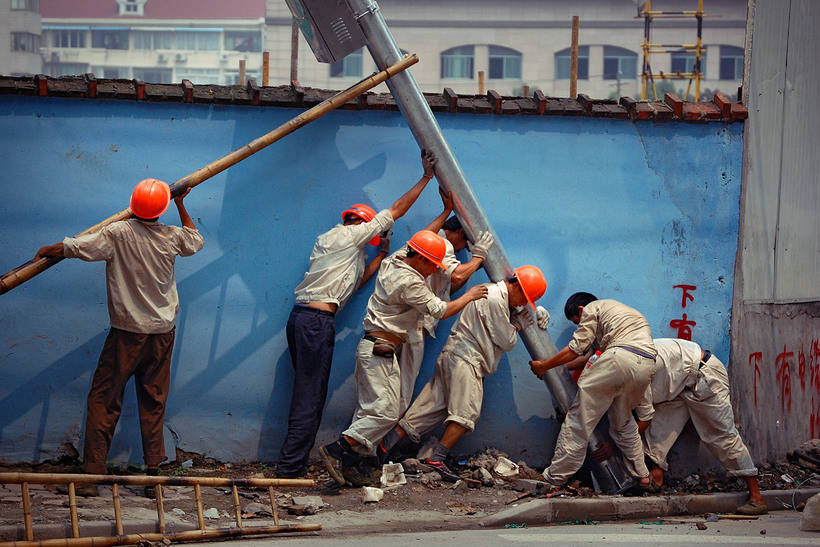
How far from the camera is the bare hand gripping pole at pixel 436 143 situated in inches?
286

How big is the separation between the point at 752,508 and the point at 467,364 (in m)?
2.42

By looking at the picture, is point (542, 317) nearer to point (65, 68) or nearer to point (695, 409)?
point (695, 409)

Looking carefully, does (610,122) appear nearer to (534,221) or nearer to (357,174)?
(534,221)

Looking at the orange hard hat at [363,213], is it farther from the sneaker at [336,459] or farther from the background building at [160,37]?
the background building at [160,37]

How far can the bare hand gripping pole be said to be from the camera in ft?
23.8

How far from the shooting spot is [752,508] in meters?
7.10

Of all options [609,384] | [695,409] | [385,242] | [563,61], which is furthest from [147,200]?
[563,61]

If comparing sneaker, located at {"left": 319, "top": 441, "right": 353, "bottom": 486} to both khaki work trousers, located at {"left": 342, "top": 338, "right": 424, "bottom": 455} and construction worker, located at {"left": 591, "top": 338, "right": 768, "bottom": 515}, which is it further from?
construction worker, located at {"left": 591, "top": 338, "right": 768, "bottom": 515}

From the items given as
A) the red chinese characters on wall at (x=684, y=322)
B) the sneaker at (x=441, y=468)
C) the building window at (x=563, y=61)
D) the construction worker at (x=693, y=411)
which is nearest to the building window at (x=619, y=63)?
the building window at (x=563, y=61)

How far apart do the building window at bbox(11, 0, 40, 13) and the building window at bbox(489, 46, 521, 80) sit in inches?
787

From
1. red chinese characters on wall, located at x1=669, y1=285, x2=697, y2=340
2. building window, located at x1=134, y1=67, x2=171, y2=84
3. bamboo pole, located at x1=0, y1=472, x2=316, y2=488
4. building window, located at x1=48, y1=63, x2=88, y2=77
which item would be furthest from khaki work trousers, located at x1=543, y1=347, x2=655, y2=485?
building window, located at x1=134, y1=67, x2=171, y2=84

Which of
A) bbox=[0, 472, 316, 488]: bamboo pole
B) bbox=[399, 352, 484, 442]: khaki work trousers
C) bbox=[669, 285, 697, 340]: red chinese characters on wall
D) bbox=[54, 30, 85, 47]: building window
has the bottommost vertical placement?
bbox=[0, 472, 316, 488]: bamboo pole

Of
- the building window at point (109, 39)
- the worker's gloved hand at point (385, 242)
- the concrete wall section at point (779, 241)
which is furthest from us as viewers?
the building window at point (109, 39)

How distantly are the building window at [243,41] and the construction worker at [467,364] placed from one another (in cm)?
3895
